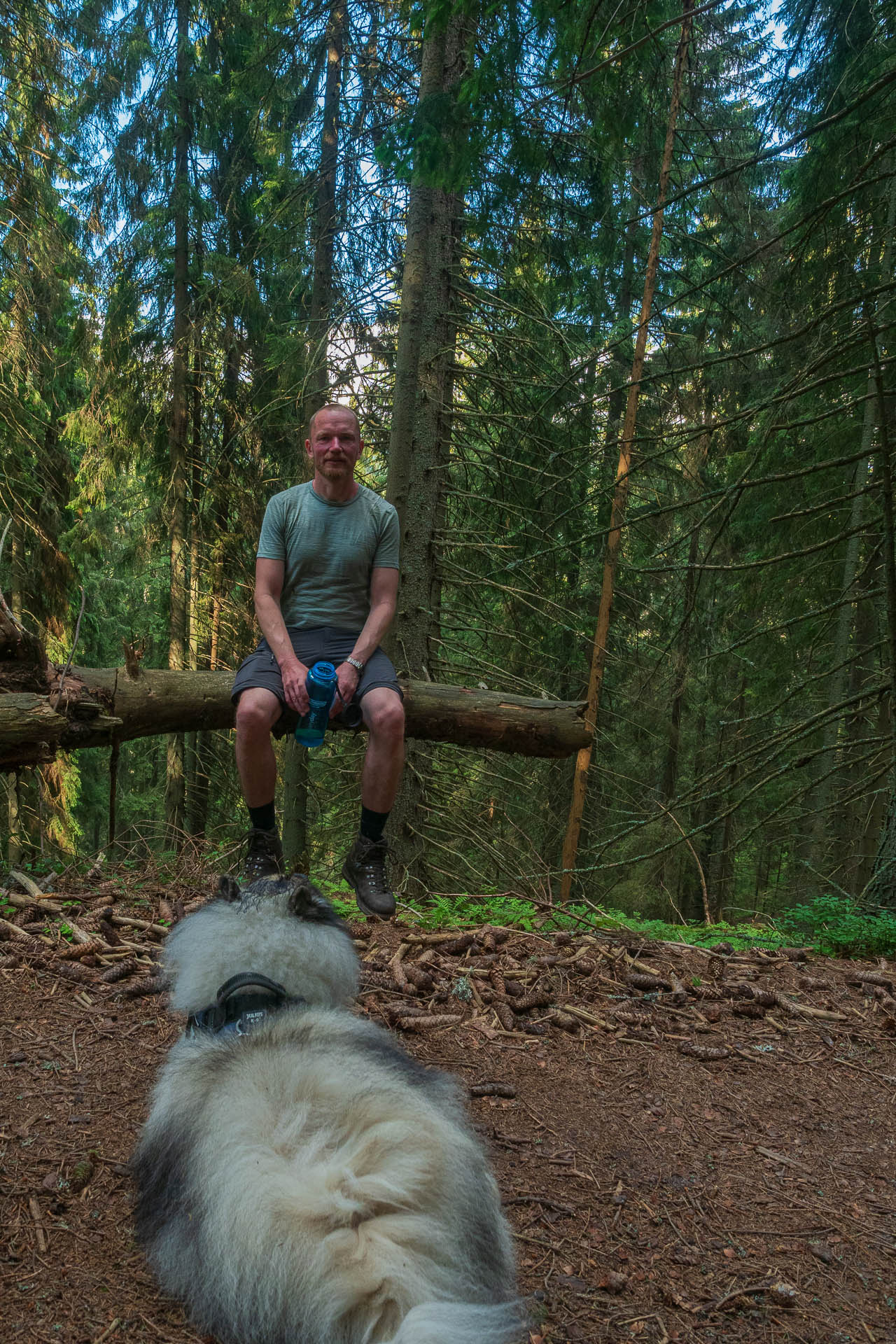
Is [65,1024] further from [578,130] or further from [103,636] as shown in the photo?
[103,636]

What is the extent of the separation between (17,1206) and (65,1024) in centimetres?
122

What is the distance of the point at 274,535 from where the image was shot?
15.2 ft

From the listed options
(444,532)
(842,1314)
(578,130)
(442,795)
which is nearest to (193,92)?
(578,130)

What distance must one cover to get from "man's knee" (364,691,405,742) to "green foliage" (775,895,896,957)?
299cm

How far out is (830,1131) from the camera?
296 centimetres

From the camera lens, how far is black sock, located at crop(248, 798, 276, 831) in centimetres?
438

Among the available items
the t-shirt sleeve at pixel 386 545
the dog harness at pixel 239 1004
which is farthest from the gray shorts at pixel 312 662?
the dog harness at pixel 239 1004

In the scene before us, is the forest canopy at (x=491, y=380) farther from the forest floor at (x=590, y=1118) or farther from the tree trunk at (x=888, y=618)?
the forest floor at (x=590, y=1118)

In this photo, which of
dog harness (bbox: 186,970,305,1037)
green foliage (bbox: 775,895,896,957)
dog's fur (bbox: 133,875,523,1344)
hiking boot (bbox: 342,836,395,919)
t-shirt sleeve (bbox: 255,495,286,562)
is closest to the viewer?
dog's fur (bbox: 133,875,523,1344)

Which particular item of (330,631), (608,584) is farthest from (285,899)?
(608,584)

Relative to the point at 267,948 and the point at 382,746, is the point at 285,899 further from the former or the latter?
the point at 382,746

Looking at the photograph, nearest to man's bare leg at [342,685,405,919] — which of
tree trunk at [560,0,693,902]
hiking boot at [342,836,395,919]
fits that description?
hiking boot at [342,836,395,919]

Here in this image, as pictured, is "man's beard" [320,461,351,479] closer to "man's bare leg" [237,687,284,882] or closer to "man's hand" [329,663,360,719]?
"man's hand" [329,663,360,719]

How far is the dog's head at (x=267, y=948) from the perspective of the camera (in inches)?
107
